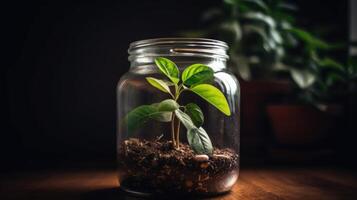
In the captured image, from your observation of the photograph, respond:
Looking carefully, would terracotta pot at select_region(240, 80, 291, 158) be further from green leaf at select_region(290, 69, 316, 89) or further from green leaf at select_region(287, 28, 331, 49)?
green leaf at select_region(287, 28, 331, 49)

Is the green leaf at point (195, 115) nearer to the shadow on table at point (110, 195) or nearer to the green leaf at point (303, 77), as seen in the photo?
the shadow on table at point (110, 195)

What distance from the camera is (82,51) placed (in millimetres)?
1504

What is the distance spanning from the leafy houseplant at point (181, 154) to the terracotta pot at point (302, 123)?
571 mm

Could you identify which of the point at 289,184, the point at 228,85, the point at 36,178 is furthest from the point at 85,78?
the point at 289,184

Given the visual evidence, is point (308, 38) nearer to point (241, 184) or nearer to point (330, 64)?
point (330, 64)

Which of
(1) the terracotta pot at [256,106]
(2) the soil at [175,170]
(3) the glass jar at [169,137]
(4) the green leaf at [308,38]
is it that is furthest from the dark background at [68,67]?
(2) the soil at [175,170]

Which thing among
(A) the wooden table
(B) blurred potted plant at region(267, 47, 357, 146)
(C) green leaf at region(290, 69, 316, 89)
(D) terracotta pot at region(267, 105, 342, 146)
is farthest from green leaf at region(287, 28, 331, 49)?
(A) the wooden table

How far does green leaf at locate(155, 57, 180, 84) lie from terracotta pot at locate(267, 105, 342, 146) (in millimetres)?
647

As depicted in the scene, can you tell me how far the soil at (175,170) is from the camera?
2.32 feet

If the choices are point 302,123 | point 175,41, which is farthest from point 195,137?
point 302,123

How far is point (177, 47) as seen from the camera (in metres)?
0.81

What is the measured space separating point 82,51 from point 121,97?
67 centimetres

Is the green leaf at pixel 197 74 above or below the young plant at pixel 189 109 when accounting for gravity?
above

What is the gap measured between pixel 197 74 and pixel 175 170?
0.20 m
